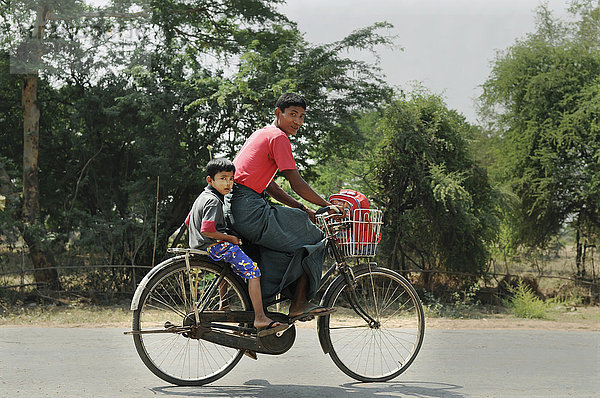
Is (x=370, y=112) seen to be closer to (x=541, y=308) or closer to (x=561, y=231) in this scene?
(x=541, y=308)

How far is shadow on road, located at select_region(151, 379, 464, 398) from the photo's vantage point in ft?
15.5

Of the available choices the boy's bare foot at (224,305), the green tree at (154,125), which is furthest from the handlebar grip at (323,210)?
the green tree at (154,125)

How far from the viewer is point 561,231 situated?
2241 centimetres

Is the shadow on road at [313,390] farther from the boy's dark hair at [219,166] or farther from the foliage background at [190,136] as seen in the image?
the foliage background at [190,136]

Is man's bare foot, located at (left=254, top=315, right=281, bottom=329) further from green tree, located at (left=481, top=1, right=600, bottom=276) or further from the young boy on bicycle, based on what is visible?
green tree, located at (left=481, top=1, right=600, bottom=276)

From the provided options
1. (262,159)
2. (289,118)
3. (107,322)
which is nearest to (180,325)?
(262,159)

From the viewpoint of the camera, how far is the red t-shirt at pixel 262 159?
4922 mm

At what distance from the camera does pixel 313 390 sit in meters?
4.93

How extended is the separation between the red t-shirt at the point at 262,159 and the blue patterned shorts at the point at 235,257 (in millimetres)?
492

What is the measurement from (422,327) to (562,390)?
3.93ft

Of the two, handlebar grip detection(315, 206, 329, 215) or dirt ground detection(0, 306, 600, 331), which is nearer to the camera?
handlebar grip detection(315, 206, 329, 215)

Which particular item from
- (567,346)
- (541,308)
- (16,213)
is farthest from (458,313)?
(16,213)

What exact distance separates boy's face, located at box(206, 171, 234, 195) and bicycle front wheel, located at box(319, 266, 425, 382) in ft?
4.00

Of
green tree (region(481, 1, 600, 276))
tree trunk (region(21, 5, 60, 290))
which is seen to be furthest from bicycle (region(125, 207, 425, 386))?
green tree (region(481, 1, 600, 276))
